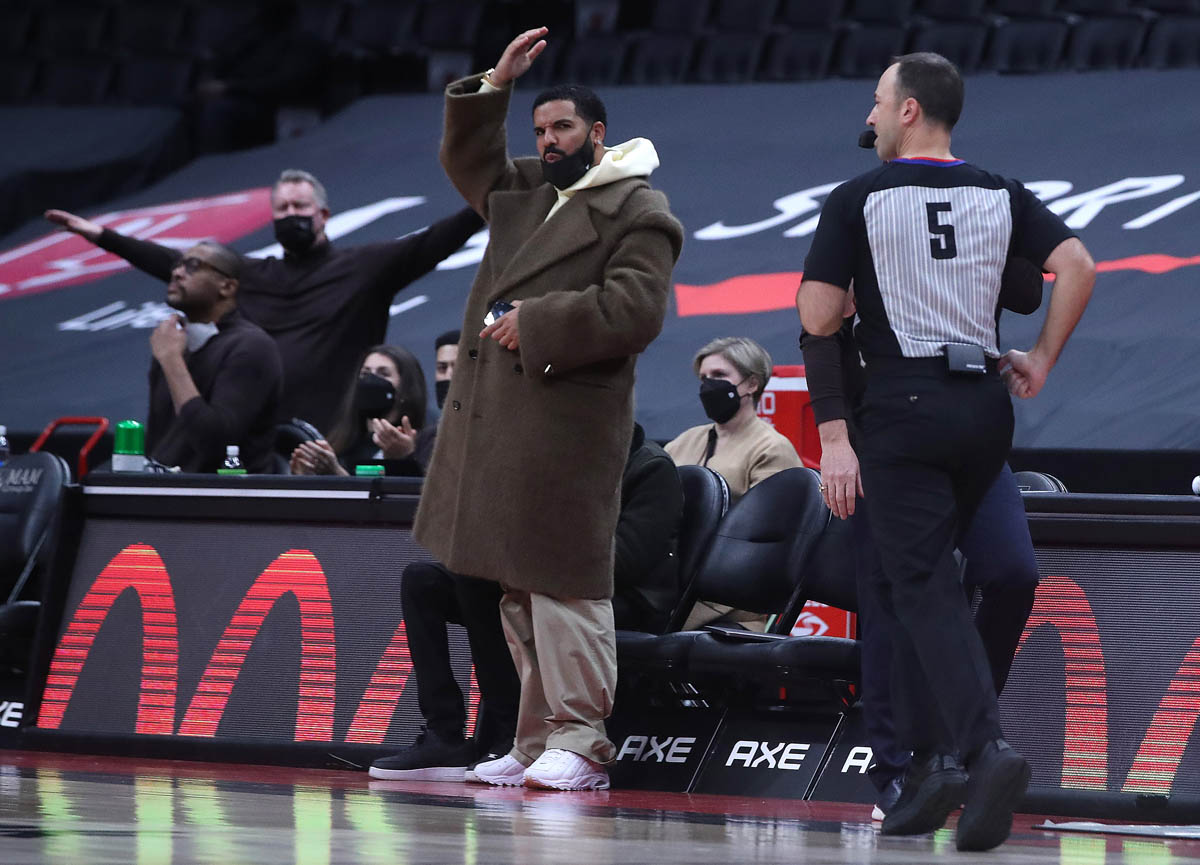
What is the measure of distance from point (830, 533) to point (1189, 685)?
115 cm

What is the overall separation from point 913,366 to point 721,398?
248 cm

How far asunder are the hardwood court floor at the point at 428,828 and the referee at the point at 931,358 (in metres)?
0.27

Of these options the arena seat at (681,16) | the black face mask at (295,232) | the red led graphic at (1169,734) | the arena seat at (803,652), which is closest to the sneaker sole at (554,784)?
the arena seat at (803,652)

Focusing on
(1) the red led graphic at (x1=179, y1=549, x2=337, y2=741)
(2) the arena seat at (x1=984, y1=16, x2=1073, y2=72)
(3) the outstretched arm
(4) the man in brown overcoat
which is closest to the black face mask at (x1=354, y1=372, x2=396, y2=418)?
(3) the outstretched arm

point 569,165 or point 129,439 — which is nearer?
point 569,165

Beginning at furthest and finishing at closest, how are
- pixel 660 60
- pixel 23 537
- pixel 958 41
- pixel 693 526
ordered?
pixel 660 60 < pixel 958 41 < pixel 23 537 < pixel 693 526

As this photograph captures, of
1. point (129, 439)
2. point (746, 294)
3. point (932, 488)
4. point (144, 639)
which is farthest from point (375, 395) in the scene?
point (746, 294)

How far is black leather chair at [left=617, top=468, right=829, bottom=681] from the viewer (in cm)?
533

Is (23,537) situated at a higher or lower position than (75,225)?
lower

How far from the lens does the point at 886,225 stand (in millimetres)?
3855

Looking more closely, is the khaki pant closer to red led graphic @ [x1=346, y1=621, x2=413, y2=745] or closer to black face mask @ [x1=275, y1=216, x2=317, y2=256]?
red led graphic @ [x1=346, y1=621, x2=413, y2=745]

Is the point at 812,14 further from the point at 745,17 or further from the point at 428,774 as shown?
the point at 428,774

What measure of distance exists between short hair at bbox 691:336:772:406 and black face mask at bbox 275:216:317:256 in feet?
6.13

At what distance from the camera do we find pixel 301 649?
5.56 metres
